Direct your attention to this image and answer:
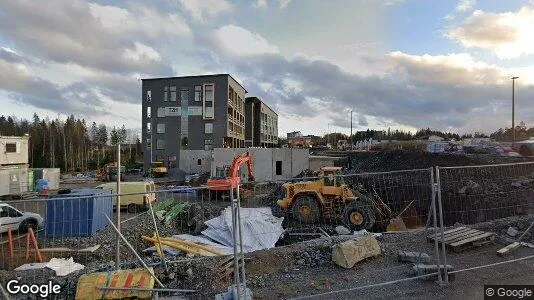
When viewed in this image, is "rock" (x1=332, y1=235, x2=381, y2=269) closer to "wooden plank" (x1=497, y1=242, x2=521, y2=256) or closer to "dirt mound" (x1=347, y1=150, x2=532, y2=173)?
"wooden plank" (x1=497, y1=242, x2=521, y2=256)

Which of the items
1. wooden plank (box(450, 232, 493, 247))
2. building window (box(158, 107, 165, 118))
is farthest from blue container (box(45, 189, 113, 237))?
building window (box(158, 107, 165, 118))

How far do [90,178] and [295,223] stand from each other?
147ft

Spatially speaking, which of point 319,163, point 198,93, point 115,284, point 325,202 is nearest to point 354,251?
point 115,284

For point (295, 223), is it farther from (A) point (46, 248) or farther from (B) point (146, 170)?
(B) point (146, 170)

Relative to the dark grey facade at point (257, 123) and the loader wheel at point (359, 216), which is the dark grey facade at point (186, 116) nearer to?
the dark grey facade at point (257, 123)

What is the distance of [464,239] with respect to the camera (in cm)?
741

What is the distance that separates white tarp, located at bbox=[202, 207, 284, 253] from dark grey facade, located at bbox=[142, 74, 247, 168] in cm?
4422

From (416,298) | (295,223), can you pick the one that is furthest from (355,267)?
(295,223)

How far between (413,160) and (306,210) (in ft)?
91.2

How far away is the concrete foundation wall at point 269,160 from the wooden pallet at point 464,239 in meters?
28.6

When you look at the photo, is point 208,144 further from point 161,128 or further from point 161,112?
point 161,112

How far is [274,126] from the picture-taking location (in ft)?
333

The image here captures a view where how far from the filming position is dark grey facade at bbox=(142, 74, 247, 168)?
185ft

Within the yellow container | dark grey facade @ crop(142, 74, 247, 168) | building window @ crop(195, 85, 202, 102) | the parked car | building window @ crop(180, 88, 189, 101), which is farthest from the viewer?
building window @ crop(180, 88, 189, 101)
